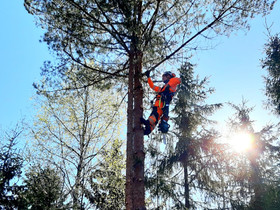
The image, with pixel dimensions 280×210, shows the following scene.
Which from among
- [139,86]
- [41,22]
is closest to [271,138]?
[139,86]

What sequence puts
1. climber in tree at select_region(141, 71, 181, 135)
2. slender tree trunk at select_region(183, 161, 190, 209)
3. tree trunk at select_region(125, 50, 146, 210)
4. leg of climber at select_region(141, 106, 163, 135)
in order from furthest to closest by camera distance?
slender tree trunk at select_region(183, 161, 190, 209), climber in tree at select_region(141, 71, 181, 135), leg of climber at select_region(141, 106, 163, 135), tree trunk at select_region(125, 50, 146, 210)

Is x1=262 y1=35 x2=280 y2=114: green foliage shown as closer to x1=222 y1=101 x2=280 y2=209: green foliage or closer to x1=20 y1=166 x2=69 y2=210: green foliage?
x1=222 y1=101 x2=280 y2=209: green foliage

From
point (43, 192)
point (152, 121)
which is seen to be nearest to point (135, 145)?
point (152, 121)

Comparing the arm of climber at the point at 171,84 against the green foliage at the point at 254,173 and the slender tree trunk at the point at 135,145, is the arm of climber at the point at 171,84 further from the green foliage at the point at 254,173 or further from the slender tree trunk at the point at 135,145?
the green foliage at the point at 254,173

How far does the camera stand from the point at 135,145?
4395mm

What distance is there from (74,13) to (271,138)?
9.33 m

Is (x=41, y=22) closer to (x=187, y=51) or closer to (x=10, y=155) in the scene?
(x=187, y=51)

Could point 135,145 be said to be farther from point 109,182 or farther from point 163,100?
point 109,182

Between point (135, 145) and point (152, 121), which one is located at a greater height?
point (152, 121)

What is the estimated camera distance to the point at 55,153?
915 cm

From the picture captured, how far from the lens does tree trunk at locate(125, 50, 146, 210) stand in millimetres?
3971

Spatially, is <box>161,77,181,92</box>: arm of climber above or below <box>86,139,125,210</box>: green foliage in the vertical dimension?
above

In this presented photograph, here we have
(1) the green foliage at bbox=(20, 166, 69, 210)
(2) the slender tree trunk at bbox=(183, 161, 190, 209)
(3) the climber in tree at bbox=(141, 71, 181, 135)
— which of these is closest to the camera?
(3) the climber in tree at bbox=(141, 71, 181, 135)

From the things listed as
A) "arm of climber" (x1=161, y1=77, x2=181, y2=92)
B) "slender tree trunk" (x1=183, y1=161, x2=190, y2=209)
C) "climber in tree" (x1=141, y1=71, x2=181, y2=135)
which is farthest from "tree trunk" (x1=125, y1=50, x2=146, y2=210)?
"slender tree trunk" (x1=183, y1=161, x2=190, y2=209)
